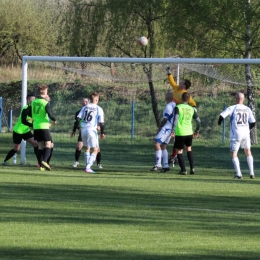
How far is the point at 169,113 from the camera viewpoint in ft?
68.9

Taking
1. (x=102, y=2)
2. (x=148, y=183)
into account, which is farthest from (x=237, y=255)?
(x=102, y=2)

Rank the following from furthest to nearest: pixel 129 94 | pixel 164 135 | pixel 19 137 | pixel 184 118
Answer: pixel 129 94 → pixel 19 137 → pixel 164 135 → pixel 184 118

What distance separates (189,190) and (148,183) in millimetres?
1612

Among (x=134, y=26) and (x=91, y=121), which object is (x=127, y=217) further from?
(x=134, y=26)

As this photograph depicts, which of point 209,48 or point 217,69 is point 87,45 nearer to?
point 209,48

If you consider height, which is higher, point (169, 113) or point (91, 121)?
point (169, 113)

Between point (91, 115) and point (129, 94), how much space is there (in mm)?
8334

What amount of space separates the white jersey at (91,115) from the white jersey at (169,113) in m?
1.50

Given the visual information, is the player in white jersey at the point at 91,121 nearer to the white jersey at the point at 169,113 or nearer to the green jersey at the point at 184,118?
the white jersey at the point at 169,113

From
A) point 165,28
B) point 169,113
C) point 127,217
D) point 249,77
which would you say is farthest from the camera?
point 165,28

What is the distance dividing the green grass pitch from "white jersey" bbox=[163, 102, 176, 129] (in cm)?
206

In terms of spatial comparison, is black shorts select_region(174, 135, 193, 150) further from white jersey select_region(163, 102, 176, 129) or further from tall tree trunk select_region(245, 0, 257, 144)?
tall tree trunk select_region(245, 0, 257, 144)

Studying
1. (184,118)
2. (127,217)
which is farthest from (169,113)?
(127,217)

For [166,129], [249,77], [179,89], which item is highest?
[249,77]
